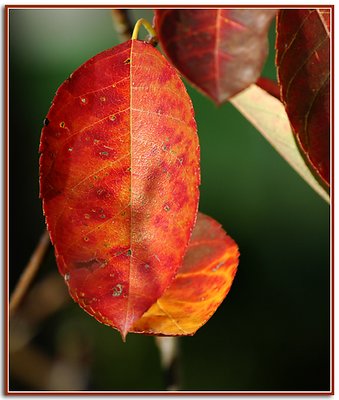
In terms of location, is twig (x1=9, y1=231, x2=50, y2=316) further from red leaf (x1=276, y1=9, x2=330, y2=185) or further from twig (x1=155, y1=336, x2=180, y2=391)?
red leaf (x1=276, y1=9, x2=330, y2=185)

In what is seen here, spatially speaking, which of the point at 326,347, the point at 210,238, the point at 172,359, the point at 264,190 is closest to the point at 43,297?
the point at 172,359

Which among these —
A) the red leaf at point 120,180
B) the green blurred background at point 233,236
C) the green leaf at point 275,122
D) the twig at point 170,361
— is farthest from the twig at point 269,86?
the green blurred background at point 233,236

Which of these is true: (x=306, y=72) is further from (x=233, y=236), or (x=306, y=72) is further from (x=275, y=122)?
(x=233, y=236)

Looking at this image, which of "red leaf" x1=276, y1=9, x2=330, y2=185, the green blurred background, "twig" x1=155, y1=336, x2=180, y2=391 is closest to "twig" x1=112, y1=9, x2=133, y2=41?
"red leaf" x1=276, y1=9, x2=330, y2=185

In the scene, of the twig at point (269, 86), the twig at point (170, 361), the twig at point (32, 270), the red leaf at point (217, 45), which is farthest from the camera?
the twig at point (170, 361)

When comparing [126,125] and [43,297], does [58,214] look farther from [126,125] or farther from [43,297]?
[43,297]

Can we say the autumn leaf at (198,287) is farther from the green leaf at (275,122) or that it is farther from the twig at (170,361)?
the twig at (170,361)
